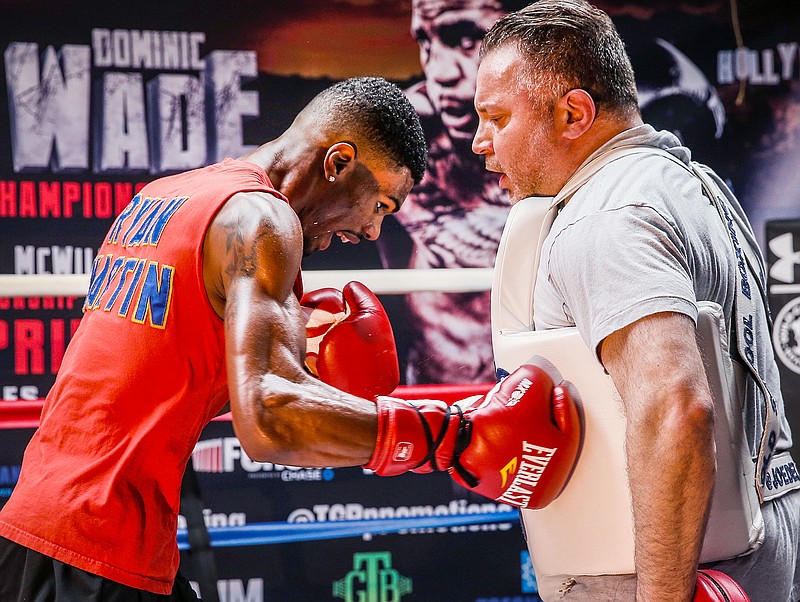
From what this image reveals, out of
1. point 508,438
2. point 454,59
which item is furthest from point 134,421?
point 454,59

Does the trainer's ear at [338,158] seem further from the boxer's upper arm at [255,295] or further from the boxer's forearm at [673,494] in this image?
the boxer's forearm at [673,494]

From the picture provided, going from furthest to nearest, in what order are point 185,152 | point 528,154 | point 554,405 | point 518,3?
point 518,3
point 185,152
point 528,154
point 554,405

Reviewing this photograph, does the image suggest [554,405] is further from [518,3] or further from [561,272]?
[518,3]

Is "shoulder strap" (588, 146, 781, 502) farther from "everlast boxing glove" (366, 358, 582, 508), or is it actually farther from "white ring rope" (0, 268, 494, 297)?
"white ring rope" (0, 268, 494, 297)

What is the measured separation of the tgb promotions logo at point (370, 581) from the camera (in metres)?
2.91

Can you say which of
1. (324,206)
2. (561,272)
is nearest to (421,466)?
(561,272)

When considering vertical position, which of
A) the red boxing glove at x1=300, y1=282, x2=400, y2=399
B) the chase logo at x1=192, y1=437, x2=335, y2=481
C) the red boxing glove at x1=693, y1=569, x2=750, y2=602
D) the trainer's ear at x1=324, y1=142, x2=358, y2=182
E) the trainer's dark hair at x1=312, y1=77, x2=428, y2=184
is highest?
the trainer's dark hair at x1=312, y1=77, x2=428, y2=184

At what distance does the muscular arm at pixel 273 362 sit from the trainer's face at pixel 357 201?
0.46 metres

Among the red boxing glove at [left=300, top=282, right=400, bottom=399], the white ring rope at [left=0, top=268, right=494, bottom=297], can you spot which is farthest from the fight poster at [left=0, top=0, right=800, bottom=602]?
the red boxing glove at [left=300, top=282, right=400, bottom=399]

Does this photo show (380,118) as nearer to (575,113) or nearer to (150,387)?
(575,113)

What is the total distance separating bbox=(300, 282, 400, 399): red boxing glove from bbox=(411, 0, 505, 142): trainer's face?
1350mm

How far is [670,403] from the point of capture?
103 cm

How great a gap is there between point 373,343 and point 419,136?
0.51 meters

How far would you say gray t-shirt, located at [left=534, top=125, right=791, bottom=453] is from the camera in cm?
108
